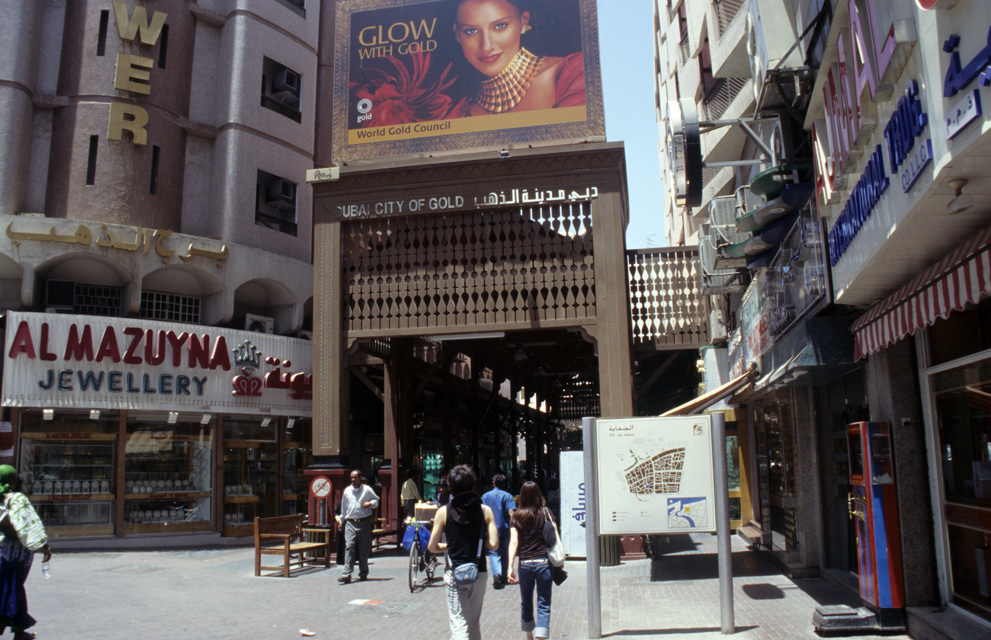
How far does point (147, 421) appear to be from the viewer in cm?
1861

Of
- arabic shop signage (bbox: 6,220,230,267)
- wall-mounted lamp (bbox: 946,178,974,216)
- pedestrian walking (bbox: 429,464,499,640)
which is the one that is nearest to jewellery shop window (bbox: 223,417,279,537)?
arabic shop signage (bbox: 6,220,230,267)

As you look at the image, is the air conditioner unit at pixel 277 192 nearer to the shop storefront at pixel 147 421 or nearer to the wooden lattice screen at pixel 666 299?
the shop storefront at pixel 147 421

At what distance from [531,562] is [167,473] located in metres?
14.2

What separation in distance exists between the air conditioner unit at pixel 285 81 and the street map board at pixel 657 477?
1906cm

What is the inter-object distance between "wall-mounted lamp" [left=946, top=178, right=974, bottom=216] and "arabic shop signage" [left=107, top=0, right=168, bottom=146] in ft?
64.1

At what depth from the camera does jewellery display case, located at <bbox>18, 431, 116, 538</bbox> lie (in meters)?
17.0

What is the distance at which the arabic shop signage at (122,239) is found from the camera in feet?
57.6

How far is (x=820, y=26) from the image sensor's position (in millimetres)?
7414

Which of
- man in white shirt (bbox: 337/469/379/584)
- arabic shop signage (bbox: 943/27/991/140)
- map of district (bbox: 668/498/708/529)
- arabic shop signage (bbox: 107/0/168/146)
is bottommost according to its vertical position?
man in white shirt (bbox: 337/469/379/584)

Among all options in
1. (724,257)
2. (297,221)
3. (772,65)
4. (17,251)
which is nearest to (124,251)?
(17,251)

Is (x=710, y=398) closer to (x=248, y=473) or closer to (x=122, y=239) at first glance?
(x=248, y=473)

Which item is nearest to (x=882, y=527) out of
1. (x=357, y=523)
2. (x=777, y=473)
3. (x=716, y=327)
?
(x=777, y=473)

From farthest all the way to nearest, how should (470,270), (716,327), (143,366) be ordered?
1. (143,366)
2. (716,327)
3. (470,270)

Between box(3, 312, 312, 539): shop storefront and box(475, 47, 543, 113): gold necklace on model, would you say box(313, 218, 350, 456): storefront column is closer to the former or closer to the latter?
box(475, 47, 543, 113): gold necklace on model
